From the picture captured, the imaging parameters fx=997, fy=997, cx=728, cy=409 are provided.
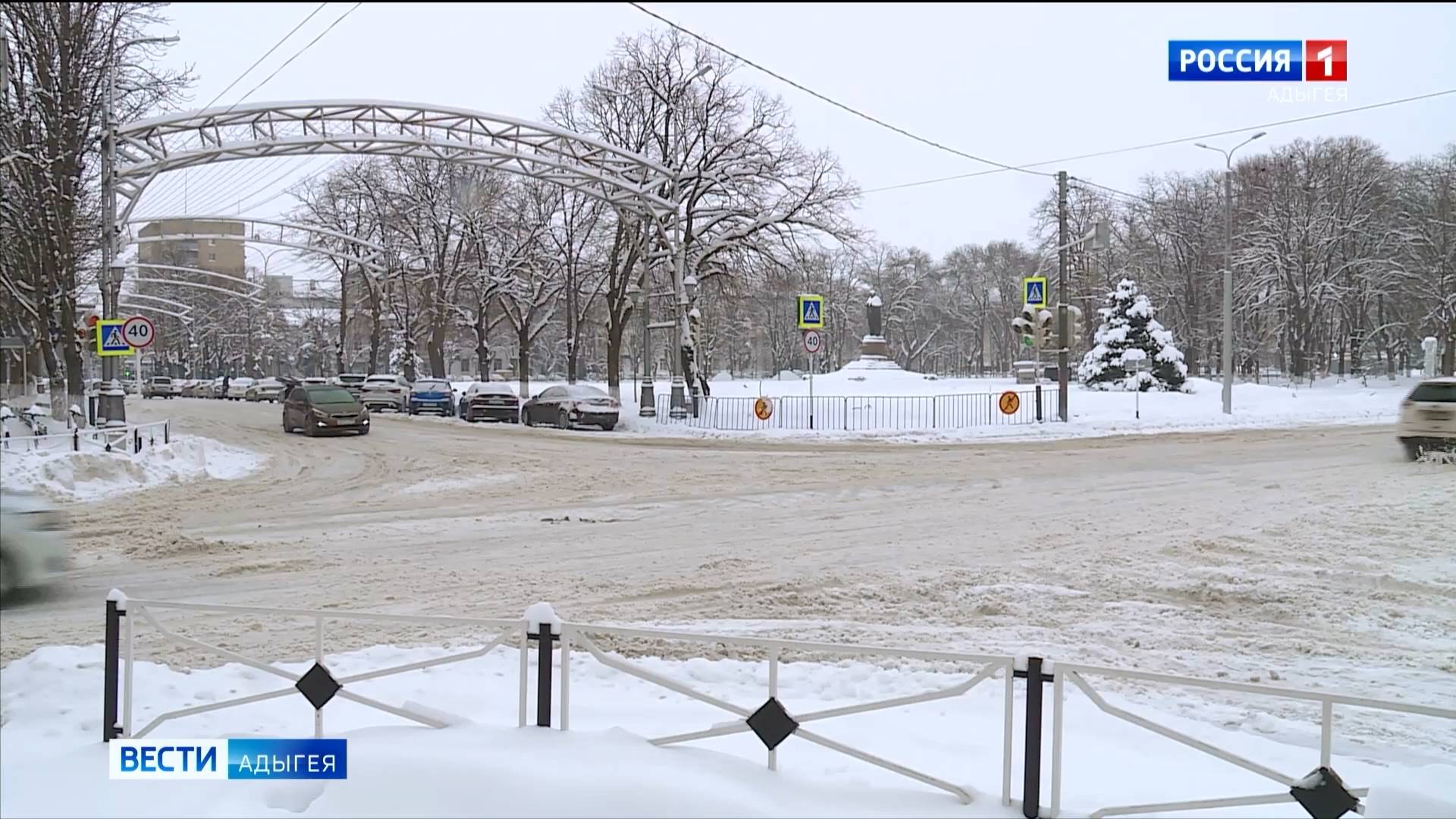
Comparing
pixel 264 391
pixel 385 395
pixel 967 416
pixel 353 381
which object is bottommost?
pixel 967 416

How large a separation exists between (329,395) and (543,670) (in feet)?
87.5

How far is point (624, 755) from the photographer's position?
15.0ft

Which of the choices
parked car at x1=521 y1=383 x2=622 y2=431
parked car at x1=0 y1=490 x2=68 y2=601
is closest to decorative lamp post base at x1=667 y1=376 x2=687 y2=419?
parked car at x1=521 y1=383 x2=622 y2=431

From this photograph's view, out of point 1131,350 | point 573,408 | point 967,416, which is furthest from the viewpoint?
point 1131,350

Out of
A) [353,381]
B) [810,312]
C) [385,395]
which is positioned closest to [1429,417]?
[810,312]

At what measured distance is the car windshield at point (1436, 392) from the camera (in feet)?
20.9

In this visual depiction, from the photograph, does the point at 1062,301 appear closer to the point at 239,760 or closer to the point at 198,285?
the point at 239,760

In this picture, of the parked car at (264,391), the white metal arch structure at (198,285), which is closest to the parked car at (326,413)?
the white metal arch structure at (198,285)

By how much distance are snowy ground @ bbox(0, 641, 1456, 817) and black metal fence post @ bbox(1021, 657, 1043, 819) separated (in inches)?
4.2

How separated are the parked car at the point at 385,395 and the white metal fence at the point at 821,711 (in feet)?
137

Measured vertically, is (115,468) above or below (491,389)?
below

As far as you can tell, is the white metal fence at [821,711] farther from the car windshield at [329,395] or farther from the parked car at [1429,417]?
the car windshield at [329,395]

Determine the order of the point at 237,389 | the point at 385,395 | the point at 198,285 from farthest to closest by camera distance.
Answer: the point at 237,389
the point at 198,285
the point at 385,395

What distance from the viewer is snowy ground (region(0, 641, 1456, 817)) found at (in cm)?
427
